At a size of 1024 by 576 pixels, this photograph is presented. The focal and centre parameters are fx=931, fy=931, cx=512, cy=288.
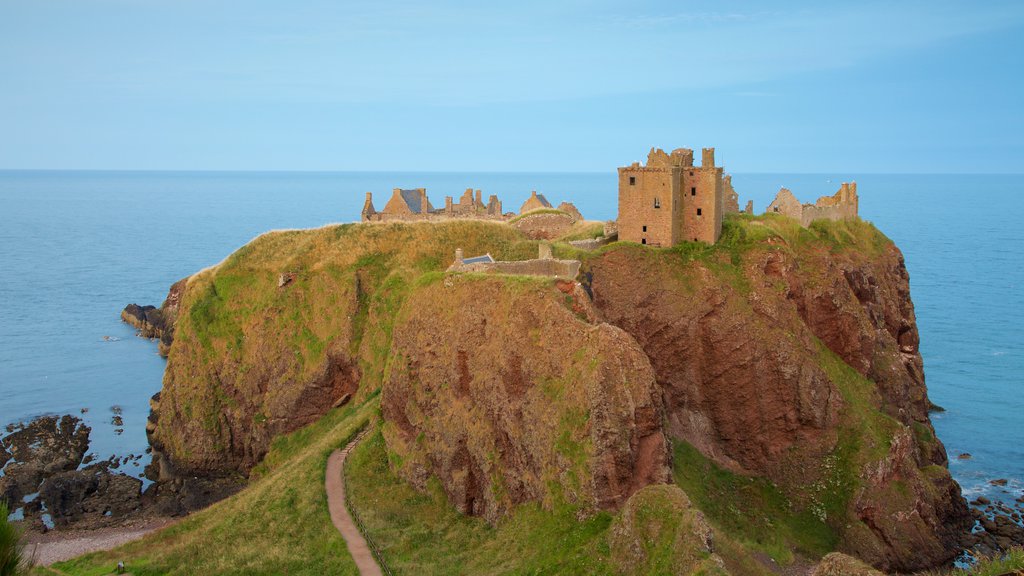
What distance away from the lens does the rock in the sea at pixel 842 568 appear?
30.0 m

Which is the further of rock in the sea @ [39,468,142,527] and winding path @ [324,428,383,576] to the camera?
rock in the sea @ [39,468,142,527]

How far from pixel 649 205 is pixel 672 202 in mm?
1655

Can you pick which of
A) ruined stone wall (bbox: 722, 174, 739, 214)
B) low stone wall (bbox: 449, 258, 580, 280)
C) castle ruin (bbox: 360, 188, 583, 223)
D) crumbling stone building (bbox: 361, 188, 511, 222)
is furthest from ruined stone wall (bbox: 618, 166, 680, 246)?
crumbling stone building (bbox: 361, 188, 511, 222)

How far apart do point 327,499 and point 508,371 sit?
1208cm

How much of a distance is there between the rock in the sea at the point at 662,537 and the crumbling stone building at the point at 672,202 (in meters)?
25.3

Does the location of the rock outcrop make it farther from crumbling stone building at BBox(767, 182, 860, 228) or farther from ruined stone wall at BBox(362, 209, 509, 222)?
crumbling stone building at BBox(767, 182, 860, 228)

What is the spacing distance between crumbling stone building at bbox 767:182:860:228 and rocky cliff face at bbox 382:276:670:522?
24731mm

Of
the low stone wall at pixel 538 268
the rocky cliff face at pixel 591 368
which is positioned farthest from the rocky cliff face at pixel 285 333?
the low stone wall at pixel 538 268

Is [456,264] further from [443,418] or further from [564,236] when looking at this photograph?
[564,236]

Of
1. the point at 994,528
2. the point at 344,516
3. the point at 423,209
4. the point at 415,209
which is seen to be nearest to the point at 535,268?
the point at 344,516

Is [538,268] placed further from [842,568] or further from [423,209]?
[423,209]

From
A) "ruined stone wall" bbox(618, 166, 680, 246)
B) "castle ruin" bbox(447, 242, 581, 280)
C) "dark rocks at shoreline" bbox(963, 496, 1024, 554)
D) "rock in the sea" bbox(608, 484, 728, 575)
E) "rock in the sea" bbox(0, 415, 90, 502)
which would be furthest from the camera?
"rock in the sea" bbox(0, 415, 90, 502)

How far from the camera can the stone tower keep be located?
57969 millimetres

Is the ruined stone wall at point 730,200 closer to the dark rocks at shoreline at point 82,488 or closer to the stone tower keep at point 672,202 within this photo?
the stone tower keep at point 672,202
